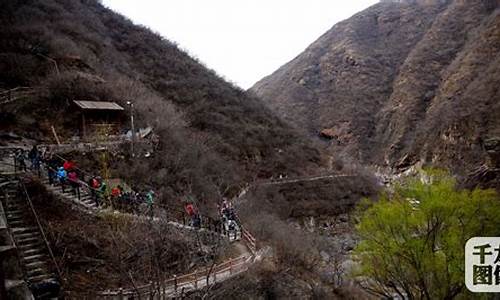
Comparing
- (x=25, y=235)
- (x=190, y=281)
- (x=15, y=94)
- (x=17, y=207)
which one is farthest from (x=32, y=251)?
(x=15, y=94)

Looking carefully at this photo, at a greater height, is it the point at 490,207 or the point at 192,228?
the point at 192,228

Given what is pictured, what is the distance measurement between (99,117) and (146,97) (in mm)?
9706

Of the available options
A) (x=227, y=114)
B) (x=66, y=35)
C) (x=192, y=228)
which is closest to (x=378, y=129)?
(x=227, y=114)

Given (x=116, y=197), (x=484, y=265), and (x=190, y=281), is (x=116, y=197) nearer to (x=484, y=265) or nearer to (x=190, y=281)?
(x=190, y=281)

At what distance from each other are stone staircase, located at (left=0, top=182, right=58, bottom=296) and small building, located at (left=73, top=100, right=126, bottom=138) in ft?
36.5

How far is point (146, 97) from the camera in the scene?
114 feet

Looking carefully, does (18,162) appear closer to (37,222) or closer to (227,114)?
(37,222)

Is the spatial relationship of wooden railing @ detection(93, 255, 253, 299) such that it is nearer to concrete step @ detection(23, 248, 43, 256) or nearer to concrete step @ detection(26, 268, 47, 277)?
concrete step @ detection(26, 268, 47, 277)

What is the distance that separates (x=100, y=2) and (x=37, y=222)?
186 ft

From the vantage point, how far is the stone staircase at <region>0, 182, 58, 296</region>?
10823mm

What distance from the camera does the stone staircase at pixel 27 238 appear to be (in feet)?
35.5

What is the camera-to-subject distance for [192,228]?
1661cm

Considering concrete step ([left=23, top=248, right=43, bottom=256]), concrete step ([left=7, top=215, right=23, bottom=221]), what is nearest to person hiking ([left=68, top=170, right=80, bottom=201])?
concrete step ([left=7, top=215, right=23, bottom=221])

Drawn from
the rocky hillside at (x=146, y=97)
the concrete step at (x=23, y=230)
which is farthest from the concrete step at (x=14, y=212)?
the rocky hillside at (x=146, y=97)
